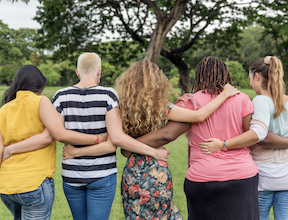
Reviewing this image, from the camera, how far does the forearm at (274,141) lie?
7.11 ft

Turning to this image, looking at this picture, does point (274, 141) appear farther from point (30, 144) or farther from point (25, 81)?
point (25, 81)

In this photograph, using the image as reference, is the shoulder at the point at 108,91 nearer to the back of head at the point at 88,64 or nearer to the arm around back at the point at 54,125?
the back of head at the point at 88,64

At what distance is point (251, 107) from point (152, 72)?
0.86 metres

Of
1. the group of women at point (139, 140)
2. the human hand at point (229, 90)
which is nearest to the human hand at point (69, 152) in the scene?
the group of women at point (139, 140)

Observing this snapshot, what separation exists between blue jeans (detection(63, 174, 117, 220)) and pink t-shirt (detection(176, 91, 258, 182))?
0.69m

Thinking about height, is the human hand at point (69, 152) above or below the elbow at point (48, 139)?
below

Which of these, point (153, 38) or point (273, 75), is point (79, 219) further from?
point (153, 38)

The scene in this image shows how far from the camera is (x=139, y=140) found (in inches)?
83.4

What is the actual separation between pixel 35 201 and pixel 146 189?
2.87 feet

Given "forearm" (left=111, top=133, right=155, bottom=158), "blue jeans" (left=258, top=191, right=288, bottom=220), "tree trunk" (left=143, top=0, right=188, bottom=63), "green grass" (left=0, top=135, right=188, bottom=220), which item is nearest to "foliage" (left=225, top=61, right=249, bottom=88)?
"tree trunk" (left=143, top=0, right=188, bottom=63)

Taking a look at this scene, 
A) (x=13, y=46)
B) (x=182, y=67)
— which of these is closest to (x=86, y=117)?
(x=182, y=67)

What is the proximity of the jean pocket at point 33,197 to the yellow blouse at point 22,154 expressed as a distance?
1.3 inches

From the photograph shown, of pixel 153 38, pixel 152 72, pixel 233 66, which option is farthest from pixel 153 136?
pixel 233 66

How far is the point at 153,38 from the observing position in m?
11.1
